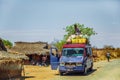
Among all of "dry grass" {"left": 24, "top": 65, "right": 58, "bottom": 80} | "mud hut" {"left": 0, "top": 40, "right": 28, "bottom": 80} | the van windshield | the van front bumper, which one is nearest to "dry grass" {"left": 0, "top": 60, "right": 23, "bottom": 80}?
"mud hut" {"left": 0, "top": 40, "right": 28, "bottom": 80}

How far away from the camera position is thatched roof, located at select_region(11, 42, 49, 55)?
6400 centimetres

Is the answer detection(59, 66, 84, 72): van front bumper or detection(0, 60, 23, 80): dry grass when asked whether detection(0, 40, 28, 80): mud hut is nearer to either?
detection(0, 60, 23, 80): dry grass

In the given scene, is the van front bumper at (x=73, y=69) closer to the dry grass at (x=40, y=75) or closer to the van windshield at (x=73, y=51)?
the dry grass at (x=40, y=75)

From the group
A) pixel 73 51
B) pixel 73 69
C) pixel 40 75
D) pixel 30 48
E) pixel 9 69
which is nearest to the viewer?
pixel 9 69

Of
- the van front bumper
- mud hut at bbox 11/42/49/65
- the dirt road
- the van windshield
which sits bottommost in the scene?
the dirt road

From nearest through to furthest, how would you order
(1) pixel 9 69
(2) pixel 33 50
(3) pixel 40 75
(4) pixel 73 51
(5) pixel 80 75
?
1. (1) pixel 9 69
2. (5) pixel 80 75
3. (4) pixel 73 51
4. (3) pixel 40 75
5. (2) pixel 33 50

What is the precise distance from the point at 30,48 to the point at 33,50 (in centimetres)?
154

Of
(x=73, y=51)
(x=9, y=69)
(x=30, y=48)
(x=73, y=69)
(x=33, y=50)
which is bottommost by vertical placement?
(x=73, y=69)

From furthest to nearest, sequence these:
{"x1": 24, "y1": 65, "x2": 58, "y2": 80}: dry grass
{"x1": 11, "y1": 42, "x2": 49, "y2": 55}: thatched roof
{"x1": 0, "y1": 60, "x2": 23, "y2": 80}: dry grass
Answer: {"x1": 11, "y1": 42, "x2": 49, "y2": 55}: thatched roof < {"x1": 24, "y1": 65, "x2": 58, "y2": 80}: dry grass < {"x1": 0, "y1": 60, "x2": 23, "y2": 80}: dry grass

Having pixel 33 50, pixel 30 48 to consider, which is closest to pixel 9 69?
pixel 33 50

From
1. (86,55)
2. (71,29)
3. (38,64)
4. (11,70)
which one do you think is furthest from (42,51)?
(11,70)

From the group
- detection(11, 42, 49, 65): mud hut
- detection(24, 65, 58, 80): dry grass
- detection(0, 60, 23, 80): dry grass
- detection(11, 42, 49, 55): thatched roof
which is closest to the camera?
detection(0, 60, 23, 80): dry grass

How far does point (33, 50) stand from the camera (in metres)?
64.8

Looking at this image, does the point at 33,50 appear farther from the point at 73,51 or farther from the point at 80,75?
the point at 80,75
